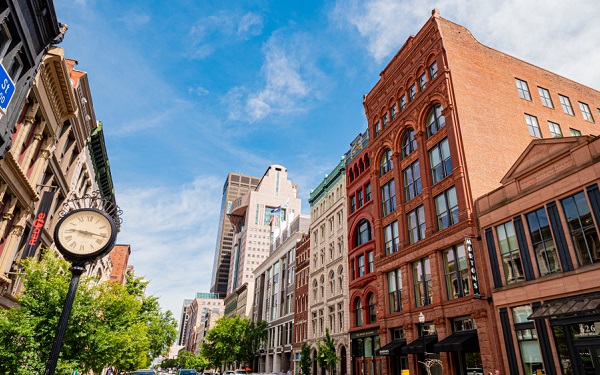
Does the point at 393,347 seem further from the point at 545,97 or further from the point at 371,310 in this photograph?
the point at 545,97

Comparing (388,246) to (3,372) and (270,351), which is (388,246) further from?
(270,351)

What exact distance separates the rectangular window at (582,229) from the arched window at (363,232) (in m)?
22.4

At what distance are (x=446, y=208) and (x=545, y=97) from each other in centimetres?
1743

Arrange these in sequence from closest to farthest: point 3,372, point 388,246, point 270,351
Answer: point 3,372 < point 388,246 < point 270,351

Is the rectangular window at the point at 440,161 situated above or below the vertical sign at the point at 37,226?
above

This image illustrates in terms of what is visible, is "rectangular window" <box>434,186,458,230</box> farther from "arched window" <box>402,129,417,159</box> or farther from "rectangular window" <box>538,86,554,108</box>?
"rectangular window" <box>538,86,554,108</box>

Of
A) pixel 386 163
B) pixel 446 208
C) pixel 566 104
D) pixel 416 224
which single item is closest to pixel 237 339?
pixel 386 163

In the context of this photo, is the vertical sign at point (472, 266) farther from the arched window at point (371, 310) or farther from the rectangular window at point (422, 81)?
the rectangular window at point (422, 81)

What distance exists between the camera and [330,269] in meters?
48.5

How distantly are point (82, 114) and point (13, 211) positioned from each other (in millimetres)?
11381

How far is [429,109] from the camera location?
33.7 metres

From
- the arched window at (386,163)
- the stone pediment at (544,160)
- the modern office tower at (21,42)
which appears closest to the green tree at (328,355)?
the arched window at (386,163)

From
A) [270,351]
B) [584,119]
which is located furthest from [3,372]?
[270,351]

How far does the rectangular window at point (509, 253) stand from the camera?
22808 millimetres
